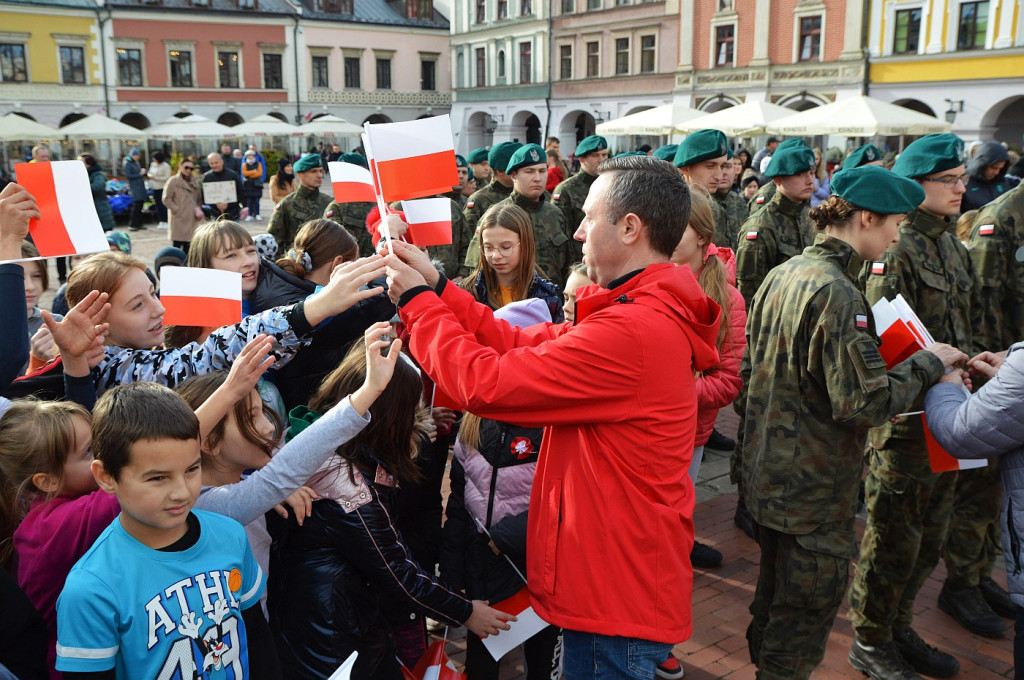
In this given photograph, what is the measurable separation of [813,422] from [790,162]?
11.0 ft

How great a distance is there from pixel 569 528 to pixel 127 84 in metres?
48.7

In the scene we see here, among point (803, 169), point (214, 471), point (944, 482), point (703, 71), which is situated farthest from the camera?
point (703, 71)

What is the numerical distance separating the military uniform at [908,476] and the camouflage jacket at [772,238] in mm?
2090

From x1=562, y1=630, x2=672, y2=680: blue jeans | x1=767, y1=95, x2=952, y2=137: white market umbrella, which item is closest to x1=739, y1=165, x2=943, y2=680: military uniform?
x1=562, y1=630, x2=672, y2=680: blue jeans

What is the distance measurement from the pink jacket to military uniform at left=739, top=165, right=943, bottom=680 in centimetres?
64

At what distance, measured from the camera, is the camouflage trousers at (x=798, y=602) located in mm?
3053

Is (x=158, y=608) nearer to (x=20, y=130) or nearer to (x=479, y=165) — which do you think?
(x=479, y=165)

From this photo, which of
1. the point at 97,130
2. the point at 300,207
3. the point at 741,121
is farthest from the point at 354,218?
the point at 97,130

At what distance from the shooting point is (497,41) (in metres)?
47.9

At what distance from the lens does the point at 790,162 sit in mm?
5879

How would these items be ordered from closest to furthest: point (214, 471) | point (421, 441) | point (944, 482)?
point (214, 471) < point (421, 441) < point (944, 482)

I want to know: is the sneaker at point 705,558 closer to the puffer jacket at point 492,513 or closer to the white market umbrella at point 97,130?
the puffer jacket at point 492,513

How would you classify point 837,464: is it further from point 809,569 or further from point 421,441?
point 421,441

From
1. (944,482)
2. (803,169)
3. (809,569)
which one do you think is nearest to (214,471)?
(809,569)
